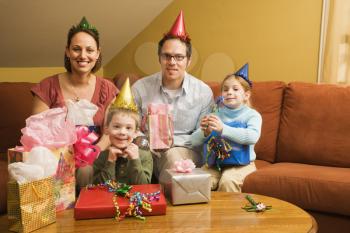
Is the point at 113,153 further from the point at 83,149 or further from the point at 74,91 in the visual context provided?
the point at 74,91

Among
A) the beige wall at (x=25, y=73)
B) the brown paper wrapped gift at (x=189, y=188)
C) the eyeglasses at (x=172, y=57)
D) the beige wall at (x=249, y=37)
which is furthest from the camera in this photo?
the beige wall at (x=25, y=73)

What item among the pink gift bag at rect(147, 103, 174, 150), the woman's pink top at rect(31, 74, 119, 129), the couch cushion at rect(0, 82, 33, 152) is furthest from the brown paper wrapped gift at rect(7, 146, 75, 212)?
the couch cushion at rect(0, 82, 33, 152)

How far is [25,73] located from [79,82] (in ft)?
4.71

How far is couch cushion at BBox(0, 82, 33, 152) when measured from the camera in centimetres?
238

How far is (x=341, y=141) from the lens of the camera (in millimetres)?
2178

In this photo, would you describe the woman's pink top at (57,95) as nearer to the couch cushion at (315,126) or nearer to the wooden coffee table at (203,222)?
the wooden coffee table at (203,222)

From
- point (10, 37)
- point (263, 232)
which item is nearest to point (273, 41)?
point (10, 37)

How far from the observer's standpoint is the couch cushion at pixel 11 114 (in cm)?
238

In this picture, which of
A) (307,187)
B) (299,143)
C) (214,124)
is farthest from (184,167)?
(299,143)

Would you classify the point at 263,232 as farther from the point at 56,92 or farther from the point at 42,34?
the point at 42,34

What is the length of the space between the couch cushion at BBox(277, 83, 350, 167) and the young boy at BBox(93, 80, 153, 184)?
105 cm

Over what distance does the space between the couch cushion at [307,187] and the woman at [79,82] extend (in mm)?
785

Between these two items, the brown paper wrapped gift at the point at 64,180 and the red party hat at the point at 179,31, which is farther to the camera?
the red party hat at the point at 179,31

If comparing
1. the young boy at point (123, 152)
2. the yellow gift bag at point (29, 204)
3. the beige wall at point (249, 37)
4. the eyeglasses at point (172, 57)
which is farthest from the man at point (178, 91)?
the beige wall at point (249, 37)
